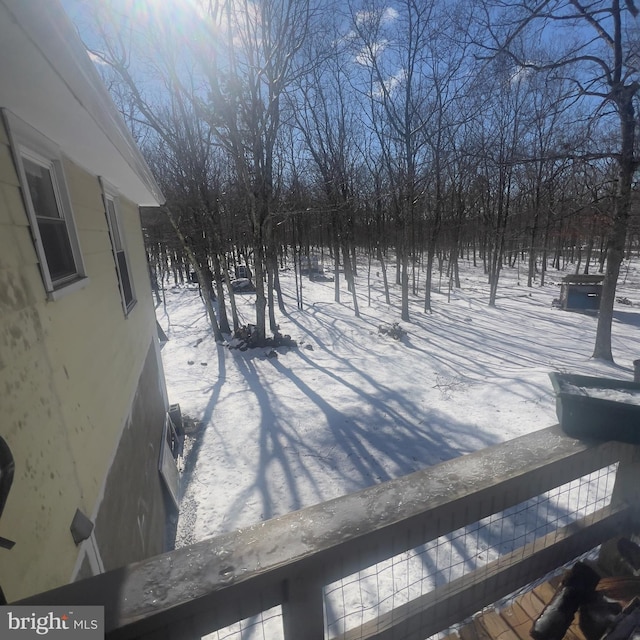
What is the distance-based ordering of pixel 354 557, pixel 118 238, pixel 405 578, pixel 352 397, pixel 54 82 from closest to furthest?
1. pixel 354 557
2. pixel 54 82
3. pixel 405 578
4. pixel 118 238
5. pixel 352 397

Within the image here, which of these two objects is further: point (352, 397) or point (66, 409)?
point (352, 397)

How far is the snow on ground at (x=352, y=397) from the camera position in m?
4.54

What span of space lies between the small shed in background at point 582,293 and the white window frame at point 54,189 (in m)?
15.8

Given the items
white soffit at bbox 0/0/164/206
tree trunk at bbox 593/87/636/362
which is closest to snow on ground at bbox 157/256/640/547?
tree trunk at bbox 593/87/636/362

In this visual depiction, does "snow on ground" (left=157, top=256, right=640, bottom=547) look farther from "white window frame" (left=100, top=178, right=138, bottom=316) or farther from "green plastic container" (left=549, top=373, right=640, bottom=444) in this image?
"green plastic container" (left=549, top=373, right=640, bottom=444)

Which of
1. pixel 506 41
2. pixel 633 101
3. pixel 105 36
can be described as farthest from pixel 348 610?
pixel 105 36

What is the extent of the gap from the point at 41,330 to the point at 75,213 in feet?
4.20

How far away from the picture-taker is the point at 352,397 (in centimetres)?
691

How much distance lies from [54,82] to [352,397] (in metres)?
6.25

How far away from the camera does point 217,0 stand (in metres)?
7.77

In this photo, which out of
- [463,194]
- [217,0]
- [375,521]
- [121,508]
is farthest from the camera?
[463,194]

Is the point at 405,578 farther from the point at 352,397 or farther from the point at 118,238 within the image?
the point at 118,238

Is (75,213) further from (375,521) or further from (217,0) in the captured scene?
(217,0)

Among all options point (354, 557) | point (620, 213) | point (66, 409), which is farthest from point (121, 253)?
point (620, 213)
